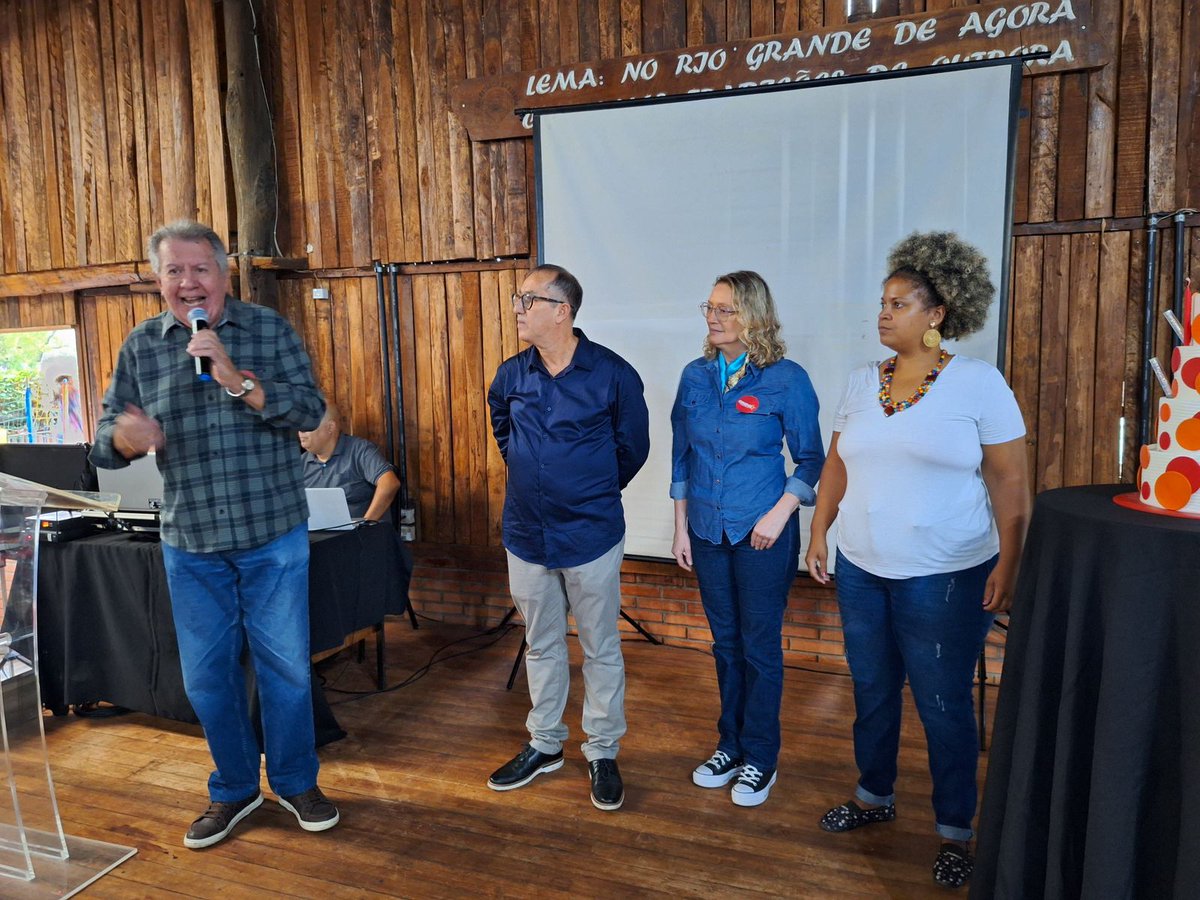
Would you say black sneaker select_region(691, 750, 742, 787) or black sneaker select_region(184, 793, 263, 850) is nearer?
black sneaker select_region(184, 793, 263, 850)

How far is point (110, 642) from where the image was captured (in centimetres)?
310

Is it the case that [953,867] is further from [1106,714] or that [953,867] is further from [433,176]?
[433,176]

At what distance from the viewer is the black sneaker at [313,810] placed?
2523 mm

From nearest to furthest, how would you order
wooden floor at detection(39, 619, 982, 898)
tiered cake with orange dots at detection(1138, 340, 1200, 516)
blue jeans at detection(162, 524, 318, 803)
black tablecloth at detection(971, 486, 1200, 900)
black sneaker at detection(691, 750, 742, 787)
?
black tablecloth at detection(971, 486, 1200, 900)
tiered cake with orange dots at detection(1138, 340, 1200, 516)
wooden floor at detection(39, 619, 982, 898)
blue jeans at detection(162, 524, 318, 803)
black sneaker at detection(691, 750, 742, 787)

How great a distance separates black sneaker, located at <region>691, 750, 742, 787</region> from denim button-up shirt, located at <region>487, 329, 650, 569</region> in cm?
85

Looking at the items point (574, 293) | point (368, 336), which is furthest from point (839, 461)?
point (368, 336)

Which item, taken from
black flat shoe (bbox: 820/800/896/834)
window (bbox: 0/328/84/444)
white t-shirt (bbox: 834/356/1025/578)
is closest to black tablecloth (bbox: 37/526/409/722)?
black flat shoe (bbox: 820/800/896/834)

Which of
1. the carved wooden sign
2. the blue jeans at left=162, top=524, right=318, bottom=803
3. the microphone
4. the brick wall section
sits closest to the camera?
the microphone

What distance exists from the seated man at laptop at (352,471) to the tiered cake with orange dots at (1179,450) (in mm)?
3221

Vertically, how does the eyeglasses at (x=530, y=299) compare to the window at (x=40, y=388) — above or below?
above

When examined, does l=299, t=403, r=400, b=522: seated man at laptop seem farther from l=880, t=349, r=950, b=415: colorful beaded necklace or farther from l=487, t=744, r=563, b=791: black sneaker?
l=880, t=349, r=950, b=415: colorful beaded necklace

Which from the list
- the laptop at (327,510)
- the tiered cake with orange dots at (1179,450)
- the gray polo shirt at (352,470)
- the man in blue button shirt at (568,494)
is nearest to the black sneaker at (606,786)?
the man in blue button shirt at (568,494)

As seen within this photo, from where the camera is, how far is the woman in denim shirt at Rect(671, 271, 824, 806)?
8.11 ft

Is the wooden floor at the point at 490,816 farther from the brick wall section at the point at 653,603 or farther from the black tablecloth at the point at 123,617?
the brick wall section at the point at 653,603
